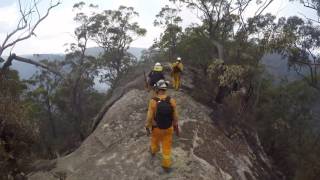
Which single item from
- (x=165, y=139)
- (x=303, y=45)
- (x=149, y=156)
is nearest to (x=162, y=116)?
(x=165, y=139)

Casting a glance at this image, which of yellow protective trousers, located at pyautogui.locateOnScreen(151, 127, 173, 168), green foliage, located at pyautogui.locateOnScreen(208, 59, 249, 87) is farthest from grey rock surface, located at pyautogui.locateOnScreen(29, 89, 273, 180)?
green foliage, located at pyautogui.locateOnScreen(208, 59, 249, 87)

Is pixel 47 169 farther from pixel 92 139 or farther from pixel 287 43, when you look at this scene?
pixel 287 43

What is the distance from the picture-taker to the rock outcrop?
11484 mm

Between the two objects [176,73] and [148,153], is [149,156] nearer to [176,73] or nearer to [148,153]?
[148,153]

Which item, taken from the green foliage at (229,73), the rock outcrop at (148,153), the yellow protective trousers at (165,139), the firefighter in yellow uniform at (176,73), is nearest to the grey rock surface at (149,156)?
the rock outcrop at (148,153)

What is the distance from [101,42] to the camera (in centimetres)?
4200

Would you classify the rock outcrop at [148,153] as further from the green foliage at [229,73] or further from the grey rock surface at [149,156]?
the green foliage at [229,73]

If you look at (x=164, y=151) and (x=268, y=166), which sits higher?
(x=164, y=151)

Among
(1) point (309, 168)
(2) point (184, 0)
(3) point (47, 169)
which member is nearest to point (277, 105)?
(2) point (184, 0)

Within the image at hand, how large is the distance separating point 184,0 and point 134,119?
15389 millimetres

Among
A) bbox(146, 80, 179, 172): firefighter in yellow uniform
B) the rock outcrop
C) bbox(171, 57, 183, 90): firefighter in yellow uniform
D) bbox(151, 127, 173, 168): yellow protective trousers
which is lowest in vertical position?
the rock outcrop

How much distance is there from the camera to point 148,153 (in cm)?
1191

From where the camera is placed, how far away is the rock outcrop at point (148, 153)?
37.7ft

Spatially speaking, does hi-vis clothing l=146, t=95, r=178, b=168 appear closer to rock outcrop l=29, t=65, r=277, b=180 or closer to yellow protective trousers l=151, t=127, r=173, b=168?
yellow protective trousers l=151, t=127, r=173, b=168
